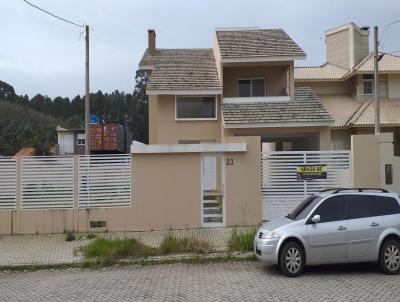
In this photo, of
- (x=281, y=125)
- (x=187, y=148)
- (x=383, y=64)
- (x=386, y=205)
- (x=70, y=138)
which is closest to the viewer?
(x=386, y=205)

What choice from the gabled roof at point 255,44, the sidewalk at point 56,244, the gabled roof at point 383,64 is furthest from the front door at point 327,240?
the gabled roof at point 383,64

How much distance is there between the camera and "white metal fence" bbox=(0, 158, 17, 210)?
15961mm

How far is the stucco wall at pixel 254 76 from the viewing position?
25.3 m

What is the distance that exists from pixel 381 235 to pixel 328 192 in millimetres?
1381

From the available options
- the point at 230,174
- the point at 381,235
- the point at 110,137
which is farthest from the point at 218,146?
the point at 110,137

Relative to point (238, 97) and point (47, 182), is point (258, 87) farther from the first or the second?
point (47, 182)

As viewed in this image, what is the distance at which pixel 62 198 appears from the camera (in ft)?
52.7

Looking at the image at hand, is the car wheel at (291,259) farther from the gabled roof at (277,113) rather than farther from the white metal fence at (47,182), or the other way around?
the gabled roof at (277,113)

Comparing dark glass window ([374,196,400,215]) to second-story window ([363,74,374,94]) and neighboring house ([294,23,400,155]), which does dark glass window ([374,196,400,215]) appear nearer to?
neighboring house ([294,23,400,155])

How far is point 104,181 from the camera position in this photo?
53.0 ft

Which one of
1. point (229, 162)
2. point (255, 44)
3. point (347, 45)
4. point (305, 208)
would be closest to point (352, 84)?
point (347, 45)

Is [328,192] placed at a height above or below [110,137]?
below

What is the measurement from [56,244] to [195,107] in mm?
11746

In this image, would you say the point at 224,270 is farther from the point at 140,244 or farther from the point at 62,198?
the point at 62,198
